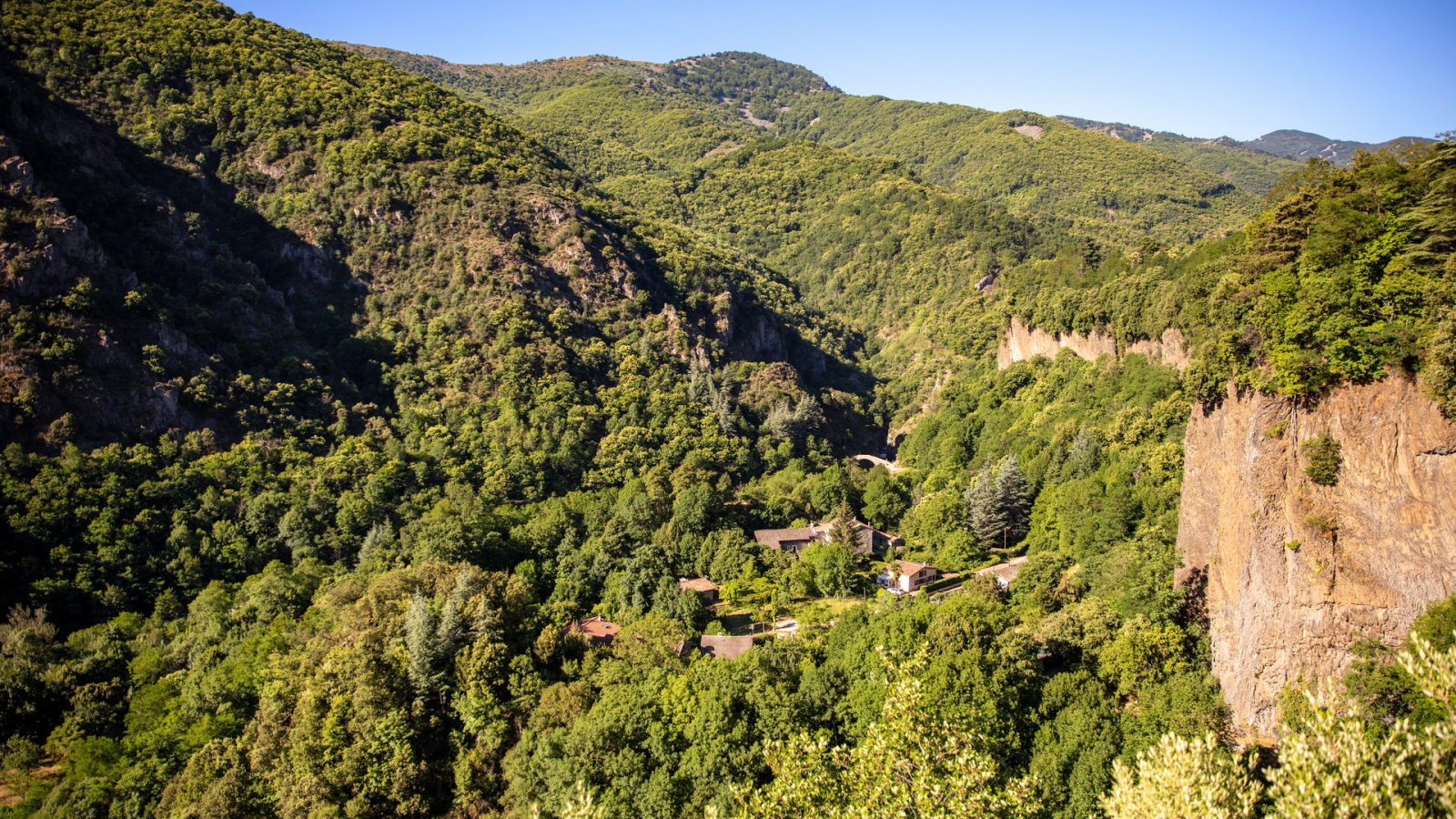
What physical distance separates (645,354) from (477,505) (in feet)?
73.0

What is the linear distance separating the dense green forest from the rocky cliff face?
3.12ft

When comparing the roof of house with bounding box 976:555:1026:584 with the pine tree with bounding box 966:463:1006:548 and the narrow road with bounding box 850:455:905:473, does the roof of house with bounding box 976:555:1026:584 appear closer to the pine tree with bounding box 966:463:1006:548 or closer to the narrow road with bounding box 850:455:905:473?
the pine tree with bounding box 966:463:1006:548

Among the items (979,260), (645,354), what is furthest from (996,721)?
(979,260)

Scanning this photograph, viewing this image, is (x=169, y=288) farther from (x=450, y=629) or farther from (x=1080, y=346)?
(x=1080, y=346)

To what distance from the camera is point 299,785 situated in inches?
1079

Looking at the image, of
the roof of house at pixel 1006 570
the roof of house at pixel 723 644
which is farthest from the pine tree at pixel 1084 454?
the roof of house at pixel 723 644

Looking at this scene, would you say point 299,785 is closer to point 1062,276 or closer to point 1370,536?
point 1370,536

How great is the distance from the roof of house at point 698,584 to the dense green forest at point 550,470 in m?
1.58

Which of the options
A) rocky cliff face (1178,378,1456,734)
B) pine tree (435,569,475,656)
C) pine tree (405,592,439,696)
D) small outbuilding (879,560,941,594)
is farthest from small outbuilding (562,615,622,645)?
rocky cliff face (1178,378,1456,734)

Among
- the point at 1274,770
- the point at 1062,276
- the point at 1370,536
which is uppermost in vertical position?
the point at 1062,276

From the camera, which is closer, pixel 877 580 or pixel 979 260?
pixel 877 580

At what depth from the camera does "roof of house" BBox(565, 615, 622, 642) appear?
3744 cm

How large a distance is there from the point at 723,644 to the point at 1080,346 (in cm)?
3299

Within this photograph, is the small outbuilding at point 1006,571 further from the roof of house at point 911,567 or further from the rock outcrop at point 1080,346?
the rock outcrop at point 1080,346
